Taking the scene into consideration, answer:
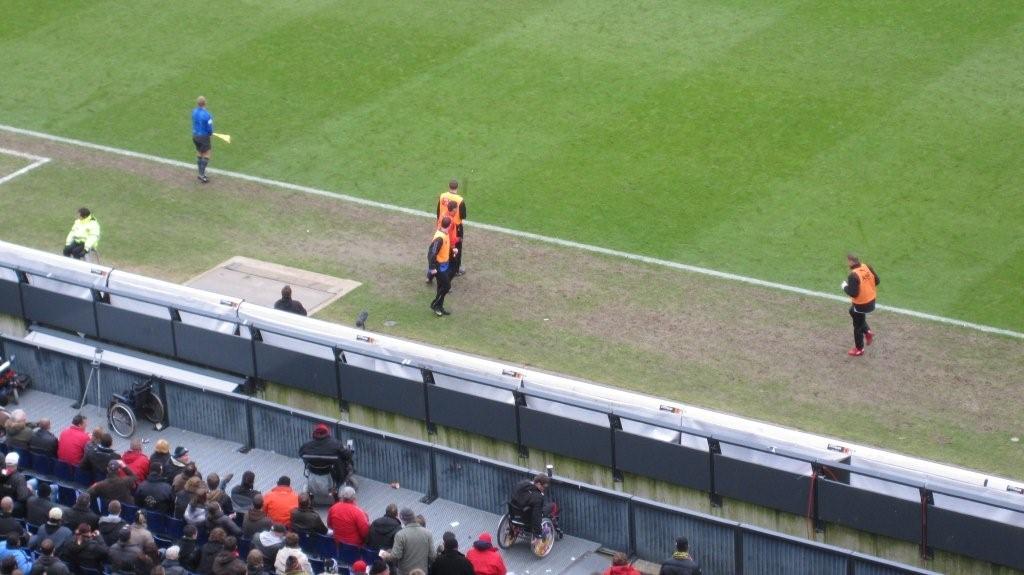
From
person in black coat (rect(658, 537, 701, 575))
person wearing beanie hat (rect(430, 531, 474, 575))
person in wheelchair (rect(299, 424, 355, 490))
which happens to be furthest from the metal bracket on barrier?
person in wheelchair (rect(299, 424, 355, 490))

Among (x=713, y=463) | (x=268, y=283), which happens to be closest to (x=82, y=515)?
(x=713, y=463)

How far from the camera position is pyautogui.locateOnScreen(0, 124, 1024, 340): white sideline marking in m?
20.8

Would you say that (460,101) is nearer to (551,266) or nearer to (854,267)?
(551,266)

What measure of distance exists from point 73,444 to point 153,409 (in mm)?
1588

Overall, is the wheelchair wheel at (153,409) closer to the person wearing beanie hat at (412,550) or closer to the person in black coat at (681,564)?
the person wearing beanie hat at (412,550)

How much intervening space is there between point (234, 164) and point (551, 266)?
20.3 feet

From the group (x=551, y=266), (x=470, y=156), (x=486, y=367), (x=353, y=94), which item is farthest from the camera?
(x=353, y=94)

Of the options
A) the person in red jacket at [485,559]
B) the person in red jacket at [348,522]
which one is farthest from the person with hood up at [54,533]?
the person in red jacket at [485,559]

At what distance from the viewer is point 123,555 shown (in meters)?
13.8

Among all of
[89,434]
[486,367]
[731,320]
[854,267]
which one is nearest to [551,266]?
[731,320]

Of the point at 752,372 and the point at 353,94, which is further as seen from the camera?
the point at 353,94

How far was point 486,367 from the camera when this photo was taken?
16641 millimetres

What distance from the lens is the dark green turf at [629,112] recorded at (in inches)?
902

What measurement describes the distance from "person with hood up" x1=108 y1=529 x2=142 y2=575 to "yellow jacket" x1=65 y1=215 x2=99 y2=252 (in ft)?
27.4
